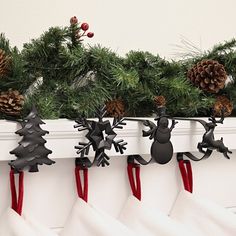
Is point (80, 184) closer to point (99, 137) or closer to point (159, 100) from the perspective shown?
point (99, 137)

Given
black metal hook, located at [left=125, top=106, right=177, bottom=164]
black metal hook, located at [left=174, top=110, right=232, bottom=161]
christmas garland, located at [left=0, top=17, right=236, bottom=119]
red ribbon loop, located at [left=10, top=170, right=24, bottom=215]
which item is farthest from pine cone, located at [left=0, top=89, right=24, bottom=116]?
black metal hook, located at [left=174, top=110, right=232, bottom=161]

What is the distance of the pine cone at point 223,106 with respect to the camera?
911 millimetres

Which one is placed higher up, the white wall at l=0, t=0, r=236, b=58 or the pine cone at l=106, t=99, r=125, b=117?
the white wall at l=0, t=0, r=236, b=58

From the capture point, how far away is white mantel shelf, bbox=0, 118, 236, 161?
28.6 inches

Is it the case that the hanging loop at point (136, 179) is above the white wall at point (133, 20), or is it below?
below

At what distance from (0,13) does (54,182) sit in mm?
360

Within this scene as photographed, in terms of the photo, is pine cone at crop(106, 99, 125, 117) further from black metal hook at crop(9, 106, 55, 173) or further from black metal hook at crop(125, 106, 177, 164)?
black metal hook at crop(9, 106, 55, 173)

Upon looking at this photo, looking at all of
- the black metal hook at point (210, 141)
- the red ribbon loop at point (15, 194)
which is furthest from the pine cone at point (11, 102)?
the black metal hook at point (210, 141)

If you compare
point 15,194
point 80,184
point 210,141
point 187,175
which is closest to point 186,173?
point 187,175

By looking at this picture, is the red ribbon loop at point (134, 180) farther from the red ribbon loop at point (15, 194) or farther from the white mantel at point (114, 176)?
the red ribbon loop at point (15, 194)

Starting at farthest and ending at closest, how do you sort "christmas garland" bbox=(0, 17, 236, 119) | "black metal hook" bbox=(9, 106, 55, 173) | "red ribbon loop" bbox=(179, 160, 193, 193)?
"red ribbon loop" bbox=(179, 160, 193, 193)
"christmas garland" bbox=(0, 17, 236, 119)
"black metal hook" bbox=(9, 106, 55, 173)

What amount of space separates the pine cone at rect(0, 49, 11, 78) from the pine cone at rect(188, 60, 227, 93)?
370 millimetres

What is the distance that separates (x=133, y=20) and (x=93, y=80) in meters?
0.22

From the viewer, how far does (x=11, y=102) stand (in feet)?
2.53
